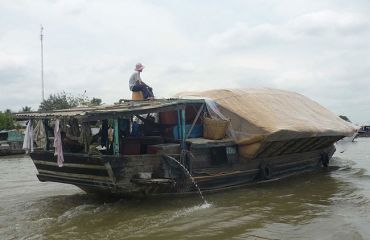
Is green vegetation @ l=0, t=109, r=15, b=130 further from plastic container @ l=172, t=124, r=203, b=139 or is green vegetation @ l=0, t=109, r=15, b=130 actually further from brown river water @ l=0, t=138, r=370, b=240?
plastic container @ l=172, t=124, r=203, b=139

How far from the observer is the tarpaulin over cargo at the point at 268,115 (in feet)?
31.0

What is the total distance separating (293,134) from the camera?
31.9 feet

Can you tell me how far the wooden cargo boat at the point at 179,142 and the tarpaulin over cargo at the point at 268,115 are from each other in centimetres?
2

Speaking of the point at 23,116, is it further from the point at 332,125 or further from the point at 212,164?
the point at 332,125

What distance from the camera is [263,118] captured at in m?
9.67

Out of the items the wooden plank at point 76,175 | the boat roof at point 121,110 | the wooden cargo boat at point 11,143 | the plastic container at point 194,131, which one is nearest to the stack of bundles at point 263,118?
the plastic container at point 194,131

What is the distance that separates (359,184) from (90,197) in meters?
6.59

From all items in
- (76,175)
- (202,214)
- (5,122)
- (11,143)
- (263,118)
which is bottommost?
(202,214)

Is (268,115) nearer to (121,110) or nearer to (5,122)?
(121,110)

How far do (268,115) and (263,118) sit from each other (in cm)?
28

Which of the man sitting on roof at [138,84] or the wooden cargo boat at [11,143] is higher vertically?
Answer: the man sitting on roof at [138,84]

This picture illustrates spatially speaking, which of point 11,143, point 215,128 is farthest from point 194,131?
point 11,143

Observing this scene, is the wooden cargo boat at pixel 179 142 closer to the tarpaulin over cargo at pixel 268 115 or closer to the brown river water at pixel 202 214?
the tarpaulin over cargo at pixel 268 115

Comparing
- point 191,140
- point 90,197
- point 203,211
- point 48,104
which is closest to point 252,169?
point 191,140
